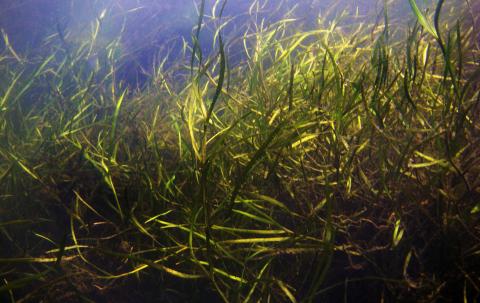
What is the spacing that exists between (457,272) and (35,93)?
12.3 feet

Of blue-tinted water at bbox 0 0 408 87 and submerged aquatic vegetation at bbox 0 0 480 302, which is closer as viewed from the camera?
submerged aquatic vegetation at bbox 0 0 480 302

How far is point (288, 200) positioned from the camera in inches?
60.2

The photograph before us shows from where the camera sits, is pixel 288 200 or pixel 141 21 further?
pixel 141 21

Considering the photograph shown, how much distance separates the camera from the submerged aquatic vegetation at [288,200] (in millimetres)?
1215

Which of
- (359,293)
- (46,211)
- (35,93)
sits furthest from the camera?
(35,93)

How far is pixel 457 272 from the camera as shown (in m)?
1.26

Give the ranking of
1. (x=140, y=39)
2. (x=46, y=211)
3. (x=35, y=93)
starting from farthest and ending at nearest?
1. (x=140, y=39)
2. (x=35, y=93)
3. (x=46, y=211)

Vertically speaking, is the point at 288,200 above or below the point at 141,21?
below

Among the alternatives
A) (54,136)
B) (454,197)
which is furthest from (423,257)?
(54,136)

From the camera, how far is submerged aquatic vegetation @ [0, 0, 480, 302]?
1215 mm

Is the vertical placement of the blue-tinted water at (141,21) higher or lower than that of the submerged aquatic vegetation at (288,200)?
higher

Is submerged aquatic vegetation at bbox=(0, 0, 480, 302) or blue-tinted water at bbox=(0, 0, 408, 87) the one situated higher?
blue-tinted water at bbox=(0, 0, 408, 87)

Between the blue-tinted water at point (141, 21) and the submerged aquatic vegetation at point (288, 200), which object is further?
the blue-tinted water at point (141, 21)

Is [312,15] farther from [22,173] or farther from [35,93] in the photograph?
[22,173]
